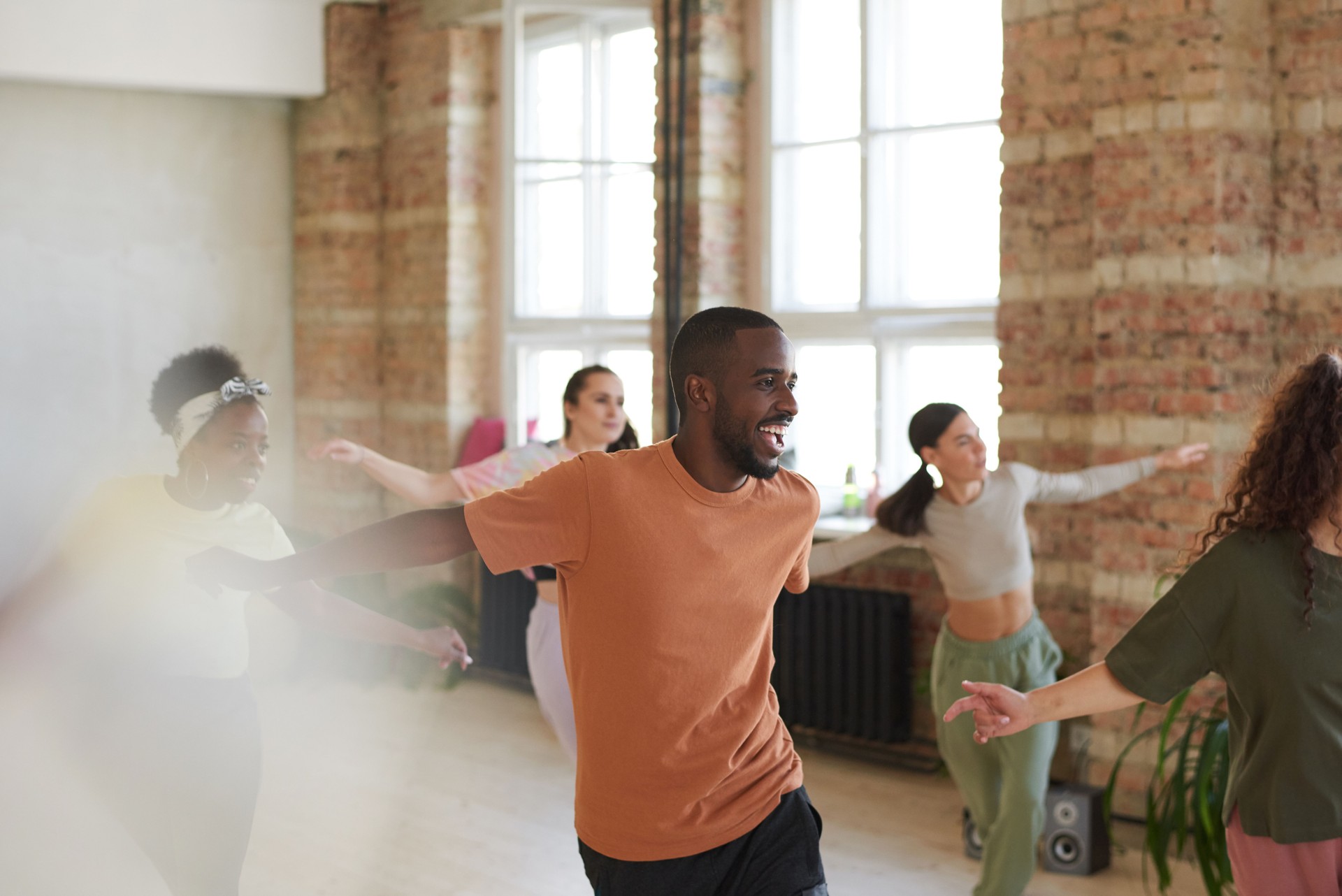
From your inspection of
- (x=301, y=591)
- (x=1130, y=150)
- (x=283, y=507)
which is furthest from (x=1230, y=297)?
(x=283, y=507)

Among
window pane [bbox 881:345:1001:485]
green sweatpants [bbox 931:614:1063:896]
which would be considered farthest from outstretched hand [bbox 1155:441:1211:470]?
window pane [bbox 881:345:1001:485]

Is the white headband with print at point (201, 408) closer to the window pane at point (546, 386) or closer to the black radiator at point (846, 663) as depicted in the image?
the black radiator at point (846, 663)

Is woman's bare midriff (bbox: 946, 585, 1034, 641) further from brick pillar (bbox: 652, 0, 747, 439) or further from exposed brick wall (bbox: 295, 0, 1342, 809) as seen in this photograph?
brick pillar (bbox: 652, 0, 747, 439)

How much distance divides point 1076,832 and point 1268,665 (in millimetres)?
2338

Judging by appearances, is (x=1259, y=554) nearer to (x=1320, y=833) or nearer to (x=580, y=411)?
(x=1320, y=833)

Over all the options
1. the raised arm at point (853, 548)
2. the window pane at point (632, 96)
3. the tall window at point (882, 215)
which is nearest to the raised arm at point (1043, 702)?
the raised arm at point (853, 548)

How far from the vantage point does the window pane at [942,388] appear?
5.40 meters

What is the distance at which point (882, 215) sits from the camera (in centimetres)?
568

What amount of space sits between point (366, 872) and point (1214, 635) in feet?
10.1

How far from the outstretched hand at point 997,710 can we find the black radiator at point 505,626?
4.37 metres

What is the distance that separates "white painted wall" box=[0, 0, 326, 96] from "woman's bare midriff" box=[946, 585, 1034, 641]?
4.92 m

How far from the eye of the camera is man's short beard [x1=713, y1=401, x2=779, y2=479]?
217 centimetres

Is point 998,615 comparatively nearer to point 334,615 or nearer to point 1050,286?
point 1050,286

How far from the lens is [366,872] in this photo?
4.33 meters
